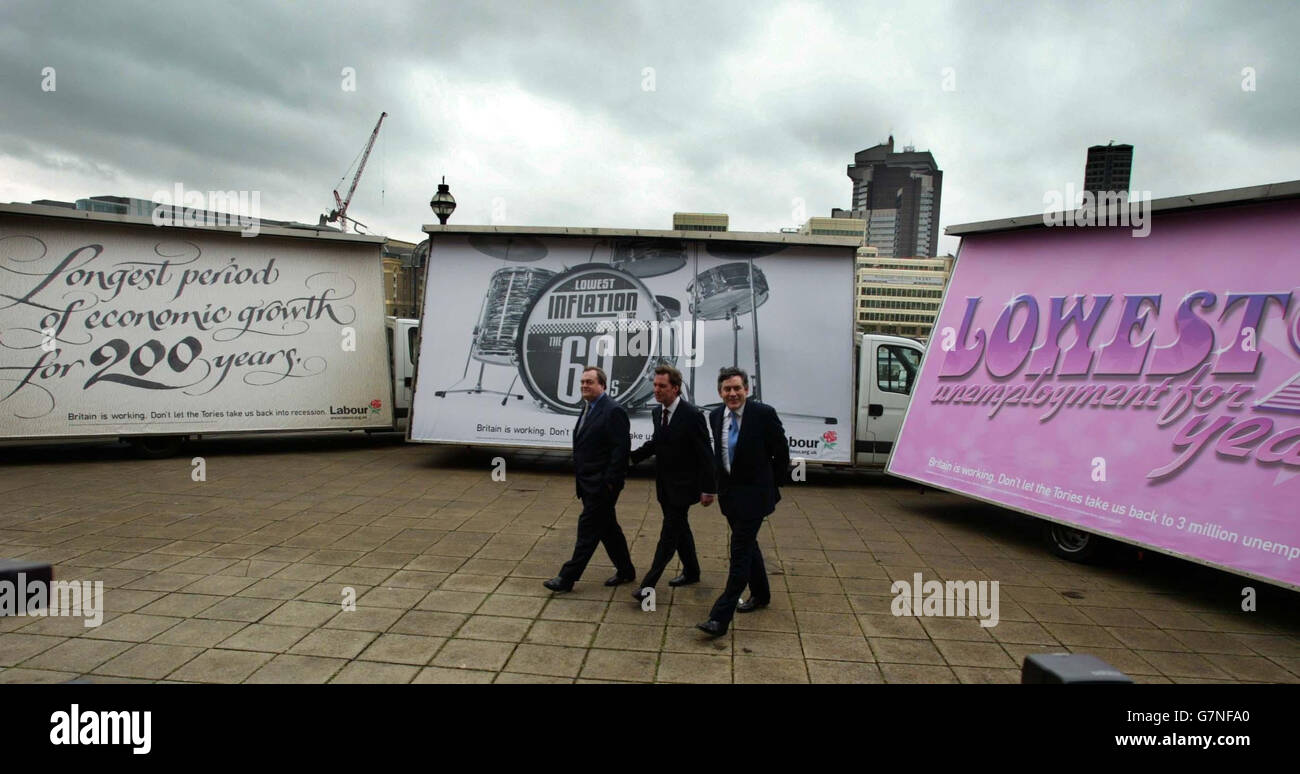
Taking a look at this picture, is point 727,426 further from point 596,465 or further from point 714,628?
point 714,628

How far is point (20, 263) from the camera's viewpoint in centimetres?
912

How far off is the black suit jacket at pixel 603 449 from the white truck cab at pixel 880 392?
18.9 ft

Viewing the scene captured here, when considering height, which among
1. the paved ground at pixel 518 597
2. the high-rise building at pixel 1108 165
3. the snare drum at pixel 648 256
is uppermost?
the high-rise building at pixel 1108 165

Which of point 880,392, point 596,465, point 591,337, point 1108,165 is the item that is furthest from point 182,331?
point 1108,165

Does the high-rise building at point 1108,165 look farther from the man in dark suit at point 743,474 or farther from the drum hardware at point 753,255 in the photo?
the man in dark suit at point 743,474

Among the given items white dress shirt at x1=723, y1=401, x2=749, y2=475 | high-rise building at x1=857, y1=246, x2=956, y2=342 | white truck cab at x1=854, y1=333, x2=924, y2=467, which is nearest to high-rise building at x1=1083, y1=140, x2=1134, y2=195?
high-rise building at x1=857, y1=246, x2=956, y2=342

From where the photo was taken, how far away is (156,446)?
33.1ft

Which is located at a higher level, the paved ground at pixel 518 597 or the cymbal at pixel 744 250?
the cymbal at pixel 744 250

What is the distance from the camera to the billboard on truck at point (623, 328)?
933 centimetres

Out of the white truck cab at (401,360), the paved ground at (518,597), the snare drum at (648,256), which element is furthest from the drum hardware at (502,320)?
the white truck cab at (401,360)
